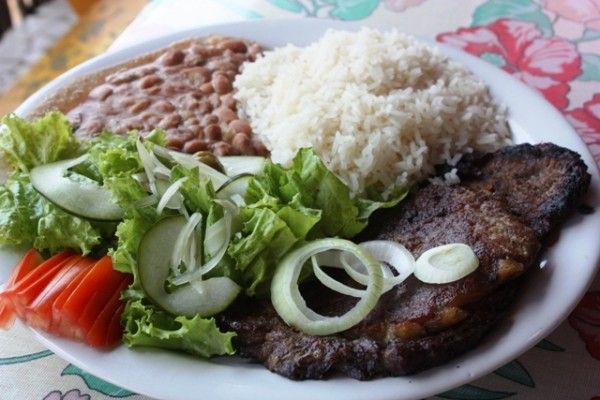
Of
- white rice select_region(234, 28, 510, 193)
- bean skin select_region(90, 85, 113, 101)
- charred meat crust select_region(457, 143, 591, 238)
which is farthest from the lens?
bean skin select_region(90, 85, 113, 101)

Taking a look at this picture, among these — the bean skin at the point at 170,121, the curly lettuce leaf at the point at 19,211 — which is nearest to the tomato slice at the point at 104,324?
the curly lettuce leaf at the point at 19,211

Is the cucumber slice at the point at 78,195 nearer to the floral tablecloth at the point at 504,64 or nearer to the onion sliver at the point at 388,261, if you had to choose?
the floral tablecloth at the point at 504,64

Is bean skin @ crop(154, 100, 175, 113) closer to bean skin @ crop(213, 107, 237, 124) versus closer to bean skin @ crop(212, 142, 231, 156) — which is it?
bean skin @ crop(213, 107, 237, 124)

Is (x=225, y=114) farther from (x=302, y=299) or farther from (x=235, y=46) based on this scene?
(x=302, y=299)

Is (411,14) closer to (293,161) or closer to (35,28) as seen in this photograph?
(293,161)

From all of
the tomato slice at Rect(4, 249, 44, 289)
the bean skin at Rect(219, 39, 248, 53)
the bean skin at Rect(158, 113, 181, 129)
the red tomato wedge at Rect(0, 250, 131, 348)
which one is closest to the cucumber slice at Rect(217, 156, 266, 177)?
the bean skin at Rect(158, 113, 181, 129)

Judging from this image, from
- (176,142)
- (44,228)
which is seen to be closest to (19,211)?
(44,228)

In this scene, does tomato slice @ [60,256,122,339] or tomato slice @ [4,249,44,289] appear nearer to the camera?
tomato slice @ [60,256,122,339]

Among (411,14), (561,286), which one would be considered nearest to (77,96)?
(411,14)
